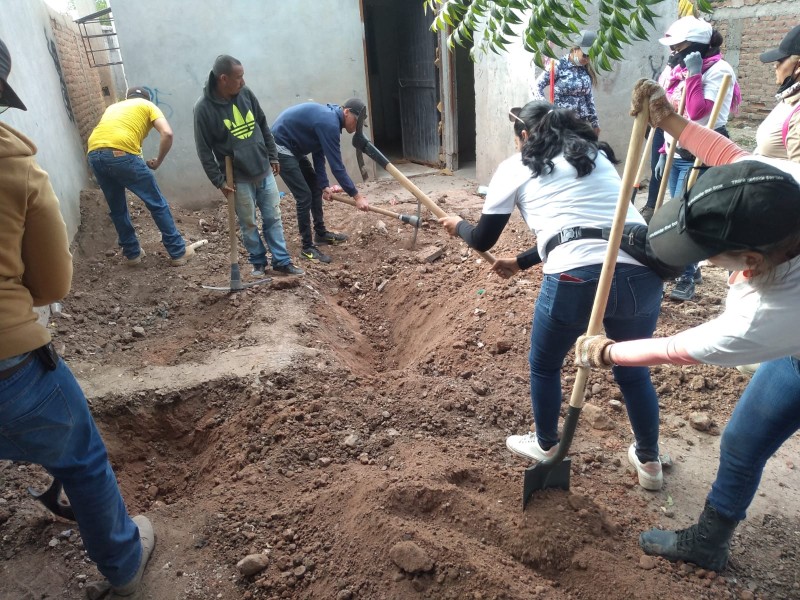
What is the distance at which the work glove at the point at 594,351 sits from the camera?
1779 mm

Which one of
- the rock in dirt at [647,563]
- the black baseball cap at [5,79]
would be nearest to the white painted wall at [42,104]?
the black baseball cap at [5,79]

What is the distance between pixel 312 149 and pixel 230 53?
117 inches

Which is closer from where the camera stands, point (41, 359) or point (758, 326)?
point (758, 326)

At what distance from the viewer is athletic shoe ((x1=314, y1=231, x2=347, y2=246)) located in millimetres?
6117

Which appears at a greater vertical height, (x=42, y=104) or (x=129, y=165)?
(x=42, y=104)

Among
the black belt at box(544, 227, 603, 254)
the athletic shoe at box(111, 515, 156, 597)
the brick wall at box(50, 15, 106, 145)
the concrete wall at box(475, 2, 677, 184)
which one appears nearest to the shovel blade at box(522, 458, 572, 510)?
the black belt at box(544, 227, 603, 254)

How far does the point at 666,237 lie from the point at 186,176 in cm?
727

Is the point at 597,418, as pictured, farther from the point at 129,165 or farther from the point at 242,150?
the point at 129,165

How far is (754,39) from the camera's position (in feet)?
29.2

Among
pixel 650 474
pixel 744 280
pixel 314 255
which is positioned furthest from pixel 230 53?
pixel 744 280

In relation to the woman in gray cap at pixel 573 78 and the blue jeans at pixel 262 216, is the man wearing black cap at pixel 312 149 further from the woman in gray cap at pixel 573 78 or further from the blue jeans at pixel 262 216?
the woman in gray cap at pixel 573 78

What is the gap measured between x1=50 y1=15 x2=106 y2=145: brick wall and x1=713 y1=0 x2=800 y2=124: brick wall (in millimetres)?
9774

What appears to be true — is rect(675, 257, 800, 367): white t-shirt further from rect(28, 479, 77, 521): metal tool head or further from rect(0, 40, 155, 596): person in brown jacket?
rect(28, 479, 77, 521): metal tool head

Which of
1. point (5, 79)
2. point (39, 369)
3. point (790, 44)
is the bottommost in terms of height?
point (39, 369)
